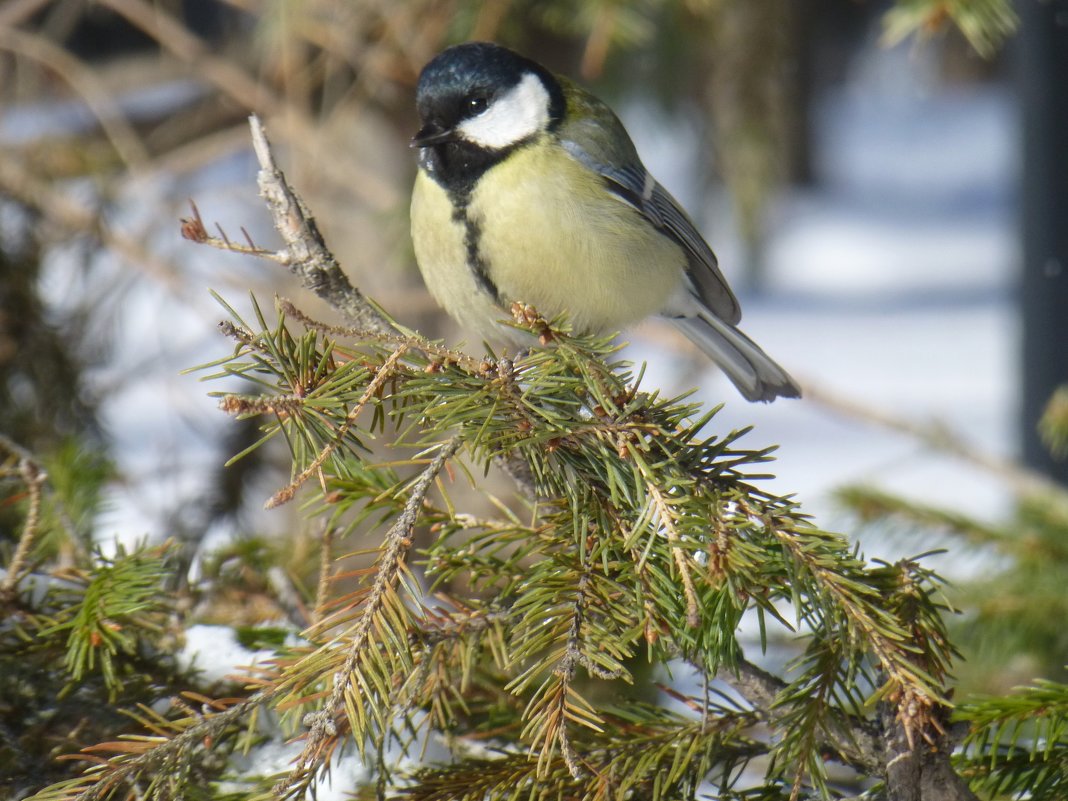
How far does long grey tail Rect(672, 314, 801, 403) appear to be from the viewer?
1399mm

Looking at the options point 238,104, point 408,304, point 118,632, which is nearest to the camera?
point 118,632

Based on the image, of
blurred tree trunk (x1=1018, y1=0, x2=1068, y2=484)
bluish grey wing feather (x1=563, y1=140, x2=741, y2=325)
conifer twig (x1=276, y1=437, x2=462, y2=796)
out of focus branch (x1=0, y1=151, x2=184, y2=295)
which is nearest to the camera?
conifer twig (x1=276, y1=437, x2=462, y2=796)

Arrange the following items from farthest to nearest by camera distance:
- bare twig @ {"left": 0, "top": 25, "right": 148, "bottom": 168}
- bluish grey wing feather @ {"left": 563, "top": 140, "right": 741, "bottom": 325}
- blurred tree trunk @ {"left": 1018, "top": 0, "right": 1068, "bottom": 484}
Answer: blurred tree trunk @ {"left": 1018, "top": 0, "right": 1068, "bottom": 484} → bare twig @ {"left": 0, "top": 25, "right": 148, "bottom": 168} → bluish grey wing feather @ {"left": 563, "top": 140, "right": 741, "bottom": 325}

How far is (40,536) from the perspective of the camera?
97cm

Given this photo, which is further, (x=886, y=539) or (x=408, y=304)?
(x=408, y=304)

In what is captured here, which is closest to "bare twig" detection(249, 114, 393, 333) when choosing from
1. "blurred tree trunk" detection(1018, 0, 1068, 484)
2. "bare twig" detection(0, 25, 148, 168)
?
"bare twig" detection(0, 25, 148, 168)

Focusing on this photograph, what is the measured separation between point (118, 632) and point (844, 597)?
496 millimetres

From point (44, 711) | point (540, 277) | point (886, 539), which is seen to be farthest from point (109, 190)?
point (886, 539)

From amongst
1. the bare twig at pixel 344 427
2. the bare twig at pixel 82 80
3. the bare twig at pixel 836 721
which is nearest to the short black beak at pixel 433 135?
the bare twig at pixel 344 427

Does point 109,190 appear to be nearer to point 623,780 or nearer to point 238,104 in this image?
point 238,104

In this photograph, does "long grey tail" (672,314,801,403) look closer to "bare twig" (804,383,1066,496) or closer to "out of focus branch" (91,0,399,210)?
"bare twig" (804,383,1066,496)

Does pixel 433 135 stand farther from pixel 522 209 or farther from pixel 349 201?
pixel 349 201

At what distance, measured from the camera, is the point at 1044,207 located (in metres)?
2.11

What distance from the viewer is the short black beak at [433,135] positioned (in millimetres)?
1264
